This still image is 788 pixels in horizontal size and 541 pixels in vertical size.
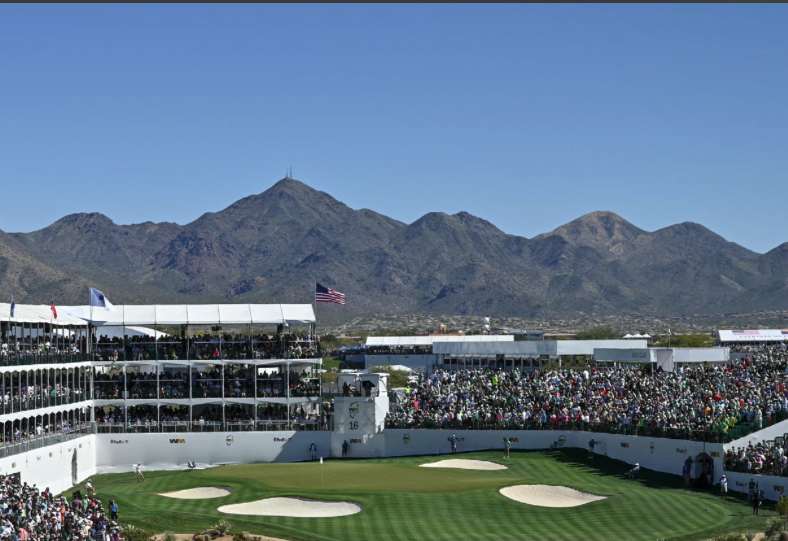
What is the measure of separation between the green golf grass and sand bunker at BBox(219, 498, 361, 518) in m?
0.60

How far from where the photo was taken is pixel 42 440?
59344 millimetres

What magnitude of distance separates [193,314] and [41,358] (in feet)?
36.9

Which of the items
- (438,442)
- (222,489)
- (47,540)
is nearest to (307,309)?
(438,442)

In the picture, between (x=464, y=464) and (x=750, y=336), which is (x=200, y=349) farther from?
(x=750, y=336)

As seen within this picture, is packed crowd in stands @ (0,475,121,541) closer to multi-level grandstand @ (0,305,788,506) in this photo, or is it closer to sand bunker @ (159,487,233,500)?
sand bunker @ (159,487,233,500)

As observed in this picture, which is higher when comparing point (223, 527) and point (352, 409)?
point (352, 409)

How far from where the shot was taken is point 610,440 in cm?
5994

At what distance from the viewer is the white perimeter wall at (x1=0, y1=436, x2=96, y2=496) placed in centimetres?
5572

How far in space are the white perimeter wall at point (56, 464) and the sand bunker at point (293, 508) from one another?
10.5 metres

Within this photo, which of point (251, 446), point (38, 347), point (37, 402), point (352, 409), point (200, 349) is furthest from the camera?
point (200, 349)

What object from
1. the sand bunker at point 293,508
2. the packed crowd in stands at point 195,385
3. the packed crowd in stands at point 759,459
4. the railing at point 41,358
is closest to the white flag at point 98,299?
the railing at point 41,358

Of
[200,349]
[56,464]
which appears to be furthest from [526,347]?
[56,464]

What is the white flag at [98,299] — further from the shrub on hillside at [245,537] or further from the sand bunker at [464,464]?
the shrub on hillside at [245,537]

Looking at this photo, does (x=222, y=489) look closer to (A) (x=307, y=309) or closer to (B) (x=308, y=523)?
(B) (x=308, y=523)
